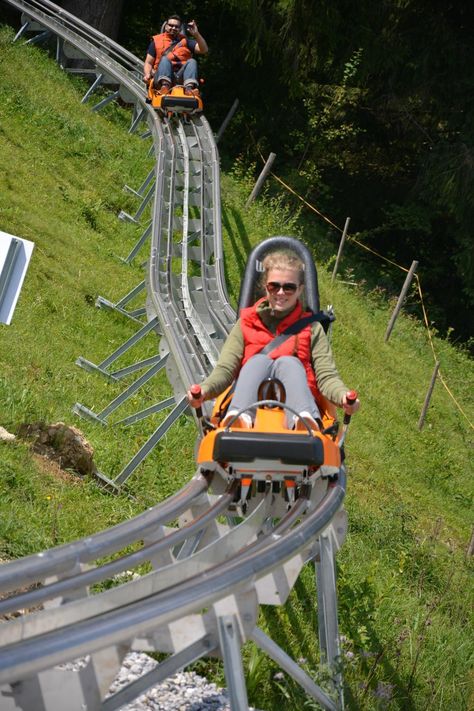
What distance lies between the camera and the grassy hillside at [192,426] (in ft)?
20.5

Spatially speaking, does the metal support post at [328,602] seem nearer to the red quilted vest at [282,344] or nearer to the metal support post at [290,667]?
the metal support post at [290,667]

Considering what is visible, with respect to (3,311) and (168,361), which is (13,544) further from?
(168,361)

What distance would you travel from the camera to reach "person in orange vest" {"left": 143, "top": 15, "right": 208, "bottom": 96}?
15.9 metres

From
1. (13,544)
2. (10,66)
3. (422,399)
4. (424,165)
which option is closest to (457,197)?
(424,165)

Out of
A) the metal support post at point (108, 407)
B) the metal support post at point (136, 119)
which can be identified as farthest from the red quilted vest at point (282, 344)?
the metal support post at point (136, 119)

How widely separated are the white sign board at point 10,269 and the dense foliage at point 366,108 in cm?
1512

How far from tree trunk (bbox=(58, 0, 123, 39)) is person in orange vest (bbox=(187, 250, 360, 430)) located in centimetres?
1755

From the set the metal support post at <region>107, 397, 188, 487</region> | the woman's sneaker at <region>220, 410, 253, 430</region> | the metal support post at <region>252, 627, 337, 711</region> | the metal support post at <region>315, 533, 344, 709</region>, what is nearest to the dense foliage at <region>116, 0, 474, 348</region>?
the metal support post at <region>107, 397, 188, 487</region>

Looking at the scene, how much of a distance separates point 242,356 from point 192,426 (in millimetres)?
3327

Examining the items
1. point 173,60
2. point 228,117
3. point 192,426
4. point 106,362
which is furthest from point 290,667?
point 228,117

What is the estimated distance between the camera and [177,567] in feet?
13.6

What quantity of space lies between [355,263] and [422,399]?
6153mm

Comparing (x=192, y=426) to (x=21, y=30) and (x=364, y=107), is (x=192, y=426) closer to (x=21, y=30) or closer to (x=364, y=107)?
(x=21, y=30)

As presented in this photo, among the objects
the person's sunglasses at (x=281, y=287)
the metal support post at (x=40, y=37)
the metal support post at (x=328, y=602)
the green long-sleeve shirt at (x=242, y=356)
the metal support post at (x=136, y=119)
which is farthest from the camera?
the metal support post at (x=40, y=37)
